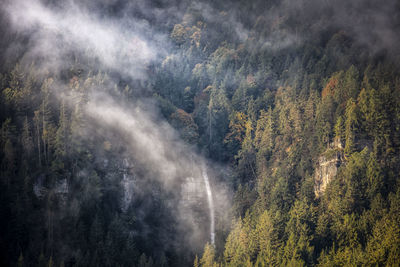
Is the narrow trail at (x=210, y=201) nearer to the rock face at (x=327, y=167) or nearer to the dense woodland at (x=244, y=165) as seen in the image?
the dense woodland at (x=244, y=165)

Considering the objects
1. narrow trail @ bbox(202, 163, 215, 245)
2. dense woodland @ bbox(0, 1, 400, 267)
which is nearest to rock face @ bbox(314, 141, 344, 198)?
dense woodland @ bbox(0, 1, 400, 267)

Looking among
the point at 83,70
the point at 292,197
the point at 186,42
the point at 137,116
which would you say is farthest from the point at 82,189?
the point at 186,42

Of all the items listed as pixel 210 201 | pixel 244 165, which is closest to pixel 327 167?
pixel 244 165

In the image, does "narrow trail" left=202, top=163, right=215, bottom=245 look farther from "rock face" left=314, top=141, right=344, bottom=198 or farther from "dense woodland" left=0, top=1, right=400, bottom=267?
"rock face" left=314, top=141, right=344, bottom=198

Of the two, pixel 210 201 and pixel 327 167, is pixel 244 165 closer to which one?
pixel 210 201

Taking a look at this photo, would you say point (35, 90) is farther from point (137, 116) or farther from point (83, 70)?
point (137, 116)
